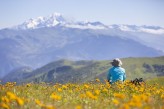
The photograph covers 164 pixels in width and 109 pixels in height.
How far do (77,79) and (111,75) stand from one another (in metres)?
2.81

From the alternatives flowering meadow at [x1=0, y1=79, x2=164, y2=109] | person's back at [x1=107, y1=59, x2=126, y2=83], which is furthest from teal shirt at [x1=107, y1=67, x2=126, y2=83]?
flowering meadow at [x1=0, y1=79, x2=164, y2=109]

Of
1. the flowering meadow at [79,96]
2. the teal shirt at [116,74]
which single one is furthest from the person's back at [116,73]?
the flowering meadow at [79,96]

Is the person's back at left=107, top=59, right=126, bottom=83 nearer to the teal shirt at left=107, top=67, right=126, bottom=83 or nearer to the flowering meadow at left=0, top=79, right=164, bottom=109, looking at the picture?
the teal shirt at left=107, top=67, right=126, bottom=83

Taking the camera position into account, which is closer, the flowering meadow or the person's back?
the flowering meadow

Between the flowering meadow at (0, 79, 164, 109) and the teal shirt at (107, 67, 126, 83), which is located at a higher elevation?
the flowering meadow at (0, 79, 164, 109)

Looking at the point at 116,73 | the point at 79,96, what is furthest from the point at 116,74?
the point at 79,96

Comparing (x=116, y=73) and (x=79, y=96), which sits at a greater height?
(x=79, y=96)

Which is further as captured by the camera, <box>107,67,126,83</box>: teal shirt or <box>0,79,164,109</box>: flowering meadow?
<box>107,67,126,83</box>: teal shirt

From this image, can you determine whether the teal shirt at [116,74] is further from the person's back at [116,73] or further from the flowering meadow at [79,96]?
the flowering meadow at [79,96]

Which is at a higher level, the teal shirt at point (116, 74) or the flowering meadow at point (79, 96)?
the flowering meadow at point (79, 96)

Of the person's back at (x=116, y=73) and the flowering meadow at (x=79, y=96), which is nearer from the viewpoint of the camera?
the flowering meadow at (x=79, y=96)

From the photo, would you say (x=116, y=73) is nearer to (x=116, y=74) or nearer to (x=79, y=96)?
(x=116, y=74)

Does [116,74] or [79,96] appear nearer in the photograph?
[79,96]

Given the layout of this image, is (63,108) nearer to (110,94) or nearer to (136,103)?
(136,103)
